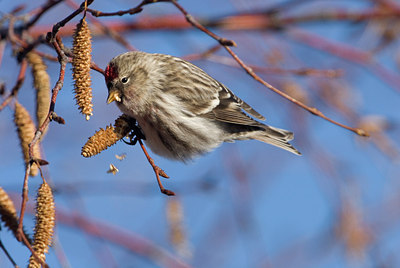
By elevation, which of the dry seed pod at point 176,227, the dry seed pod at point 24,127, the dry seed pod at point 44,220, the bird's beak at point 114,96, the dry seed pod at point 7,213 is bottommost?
the dry seed pod at point 176,227

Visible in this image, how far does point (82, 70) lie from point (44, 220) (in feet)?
1.31

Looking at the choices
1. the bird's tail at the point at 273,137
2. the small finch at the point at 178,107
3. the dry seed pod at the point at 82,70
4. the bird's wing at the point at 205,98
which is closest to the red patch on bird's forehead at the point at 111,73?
the small finch at the point at 178,107

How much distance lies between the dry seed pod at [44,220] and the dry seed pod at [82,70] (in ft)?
0.77

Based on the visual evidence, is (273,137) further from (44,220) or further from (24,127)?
(44,220)

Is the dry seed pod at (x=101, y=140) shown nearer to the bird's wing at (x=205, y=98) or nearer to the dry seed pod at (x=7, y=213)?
the dry seed pod at (x=7, y=213)

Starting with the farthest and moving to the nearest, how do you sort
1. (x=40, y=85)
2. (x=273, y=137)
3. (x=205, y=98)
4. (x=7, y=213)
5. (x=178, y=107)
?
(x=273, y=137) → (x=205, y=98) → (x=178, y=107) → (x=40, y=85) → (x=7, y=213)

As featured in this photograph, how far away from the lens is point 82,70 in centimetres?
139

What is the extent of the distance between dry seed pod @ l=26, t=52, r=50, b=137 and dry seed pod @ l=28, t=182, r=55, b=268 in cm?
28

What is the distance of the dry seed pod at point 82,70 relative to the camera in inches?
54.4

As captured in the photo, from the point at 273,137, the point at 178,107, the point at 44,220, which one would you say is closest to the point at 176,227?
the point at 178,107

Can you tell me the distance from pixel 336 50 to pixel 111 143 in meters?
1.60

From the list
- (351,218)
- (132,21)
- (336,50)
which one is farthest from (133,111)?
(351,218)

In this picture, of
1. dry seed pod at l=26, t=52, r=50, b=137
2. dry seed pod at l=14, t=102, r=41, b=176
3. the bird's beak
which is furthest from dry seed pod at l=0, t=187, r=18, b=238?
the bird's beak

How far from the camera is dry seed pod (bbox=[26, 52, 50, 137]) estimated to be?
5.05 feet
